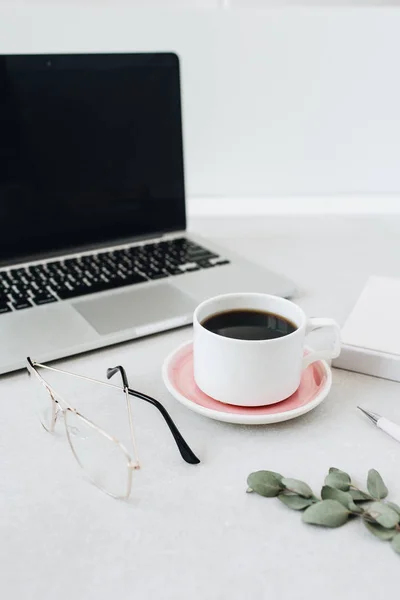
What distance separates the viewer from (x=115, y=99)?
88 centimetres

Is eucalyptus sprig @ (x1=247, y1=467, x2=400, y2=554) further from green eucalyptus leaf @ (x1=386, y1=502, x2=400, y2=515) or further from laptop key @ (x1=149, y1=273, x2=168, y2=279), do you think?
laptop key @ (x1=149, y1=273, x2=168, y2=279)

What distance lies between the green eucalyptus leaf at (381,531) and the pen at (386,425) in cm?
11

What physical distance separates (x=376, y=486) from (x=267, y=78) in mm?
902

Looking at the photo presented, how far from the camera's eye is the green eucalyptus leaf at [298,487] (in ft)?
1.44

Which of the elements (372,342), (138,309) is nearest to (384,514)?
(372,342)

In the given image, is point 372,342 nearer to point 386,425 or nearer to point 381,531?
point 386,425

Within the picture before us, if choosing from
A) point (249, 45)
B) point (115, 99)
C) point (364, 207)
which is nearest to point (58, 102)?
point (115, 99)

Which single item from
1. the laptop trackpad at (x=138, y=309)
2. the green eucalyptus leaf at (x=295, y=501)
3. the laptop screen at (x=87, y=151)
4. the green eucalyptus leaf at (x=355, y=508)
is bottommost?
the green eucalyptus leaf at (x=295, y=501)

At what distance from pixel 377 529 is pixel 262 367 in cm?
16

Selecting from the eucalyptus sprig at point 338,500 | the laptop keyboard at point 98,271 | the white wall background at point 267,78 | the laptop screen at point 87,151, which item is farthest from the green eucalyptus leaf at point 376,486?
the white wall background at point 267,78

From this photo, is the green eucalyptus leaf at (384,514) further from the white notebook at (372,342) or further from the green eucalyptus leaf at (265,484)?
the white notebook at (372,342)

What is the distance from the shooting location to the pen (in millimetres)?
513

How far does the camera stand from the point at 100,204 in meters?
0.90

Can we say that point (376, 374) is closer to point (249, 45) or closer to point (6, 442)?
point (6, 442)
